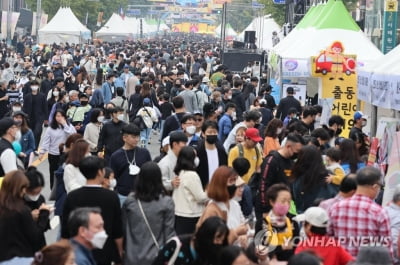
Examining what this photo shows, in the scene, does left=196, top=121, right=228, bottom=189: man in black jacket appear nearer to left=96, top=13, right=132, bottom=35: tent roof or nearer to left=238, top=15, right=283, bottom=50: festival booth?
left=238, top=15, right=283, bottom=50: festival booth

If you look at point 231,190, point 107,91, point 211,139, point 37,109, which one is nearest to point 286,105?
point 37,109

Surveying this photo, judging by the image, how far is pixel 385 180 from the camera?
12906mm

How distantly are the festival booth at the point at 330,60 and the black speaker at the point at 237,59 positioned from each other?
19240 millimetres

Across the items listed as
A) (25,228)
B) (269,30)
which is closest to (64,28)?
(269,30)

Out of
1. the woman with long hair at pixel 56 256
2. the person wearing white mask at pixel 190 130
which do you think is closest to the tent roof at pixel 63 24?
the person wearing white mask at pixel 190 130

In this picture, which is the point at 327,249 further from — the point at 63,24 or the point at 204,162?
the point at 63,24

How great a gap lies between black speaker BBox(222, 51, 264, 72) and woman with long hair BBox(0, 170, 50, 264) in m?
39.7

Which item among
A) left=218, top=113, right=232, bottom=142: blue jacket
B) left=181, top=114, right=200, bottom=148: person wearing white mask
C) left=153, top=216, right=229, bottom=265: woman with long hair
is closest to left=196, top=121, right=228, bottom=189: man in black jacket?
left=181, top=114, right=200, bottom=148: person wearing white mask

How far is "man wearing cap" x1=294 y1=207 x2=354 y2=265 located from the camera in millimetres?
8180

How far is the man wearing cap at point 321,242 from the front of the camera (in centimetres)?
818

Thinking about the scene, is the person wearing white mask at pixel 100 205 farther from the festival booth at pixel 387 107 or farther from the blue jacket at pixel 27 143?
the blue jacket at pixel 27 143

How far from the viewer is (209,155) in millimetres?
12688

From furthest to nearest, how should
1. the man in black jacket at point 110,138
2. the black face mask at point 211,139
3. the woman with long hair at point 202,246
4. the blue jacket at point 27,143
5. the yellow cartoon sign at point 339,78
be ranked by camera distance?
1. the yellow cartoon sign at point 339,78
2. the blue jacket at point 27,143
3. the man in black jacket at point 110,138
4. the black face mask at point 211,139
5. the woman with long hair at point 202,246

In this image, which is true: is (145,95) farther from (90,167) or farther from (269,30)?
(269,30)
